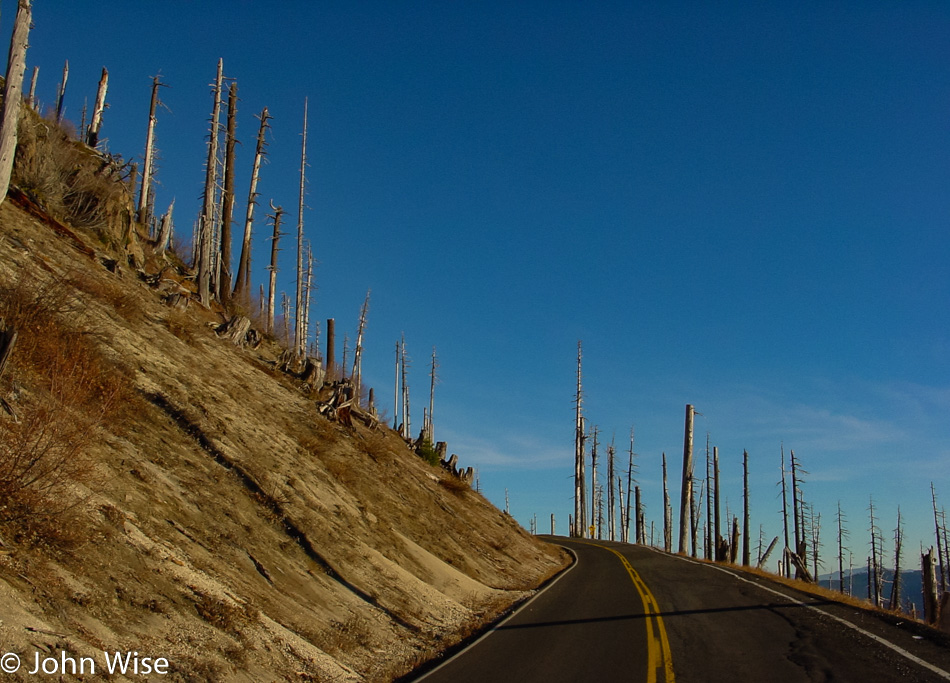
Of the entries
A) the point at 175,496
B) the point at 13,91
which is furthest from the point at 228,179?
the point at 175,496

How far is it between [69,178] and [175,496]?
1433 cm

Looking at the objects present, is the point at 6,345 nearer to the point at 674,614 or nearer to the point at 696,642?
the point at 696,642

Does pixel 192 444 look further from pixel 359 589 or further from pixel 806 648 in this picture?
pixel 806 648

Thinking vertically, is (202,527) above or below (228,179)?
below

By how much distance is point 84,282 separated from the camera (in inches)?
611

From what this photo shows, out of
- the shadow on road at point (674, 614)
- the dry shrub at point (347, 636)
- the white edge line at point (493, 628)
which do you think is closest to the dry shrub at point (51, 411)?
the dry shrub at point (347, 636)

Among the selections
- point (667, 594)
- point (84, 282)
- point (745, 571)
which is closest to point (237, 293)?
point (84, 282)

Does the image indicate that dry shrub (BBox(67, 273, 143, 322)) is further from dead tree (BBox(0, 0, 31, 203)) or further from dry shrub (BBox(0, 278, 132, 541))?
dead tree (BBox(0, 0, 31, 203))

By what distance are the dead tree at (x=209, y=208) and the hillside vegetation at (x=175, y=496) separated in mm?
1342

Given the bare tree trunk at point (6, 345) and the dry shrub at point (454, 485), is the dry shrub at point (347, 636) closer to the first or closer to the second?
the bare tree trunk at point (6, 345)

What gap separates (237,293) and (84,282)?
48.1 ft

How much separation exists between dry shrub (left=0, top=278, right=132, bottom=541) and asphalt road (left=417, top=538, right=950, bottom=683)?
217 inches

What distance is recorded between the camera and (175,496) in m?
11.1

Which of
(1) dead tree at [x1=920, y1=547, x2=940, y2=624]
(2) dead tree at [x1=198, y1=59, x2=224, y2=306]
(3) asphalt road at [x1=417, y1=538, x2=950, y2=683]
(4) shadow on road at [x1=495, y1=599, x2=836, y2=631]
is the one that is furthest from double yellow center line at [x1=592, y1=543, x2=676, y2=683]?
(2) dead tree at [x1=198, y1=59, x2=224, y2=306]
